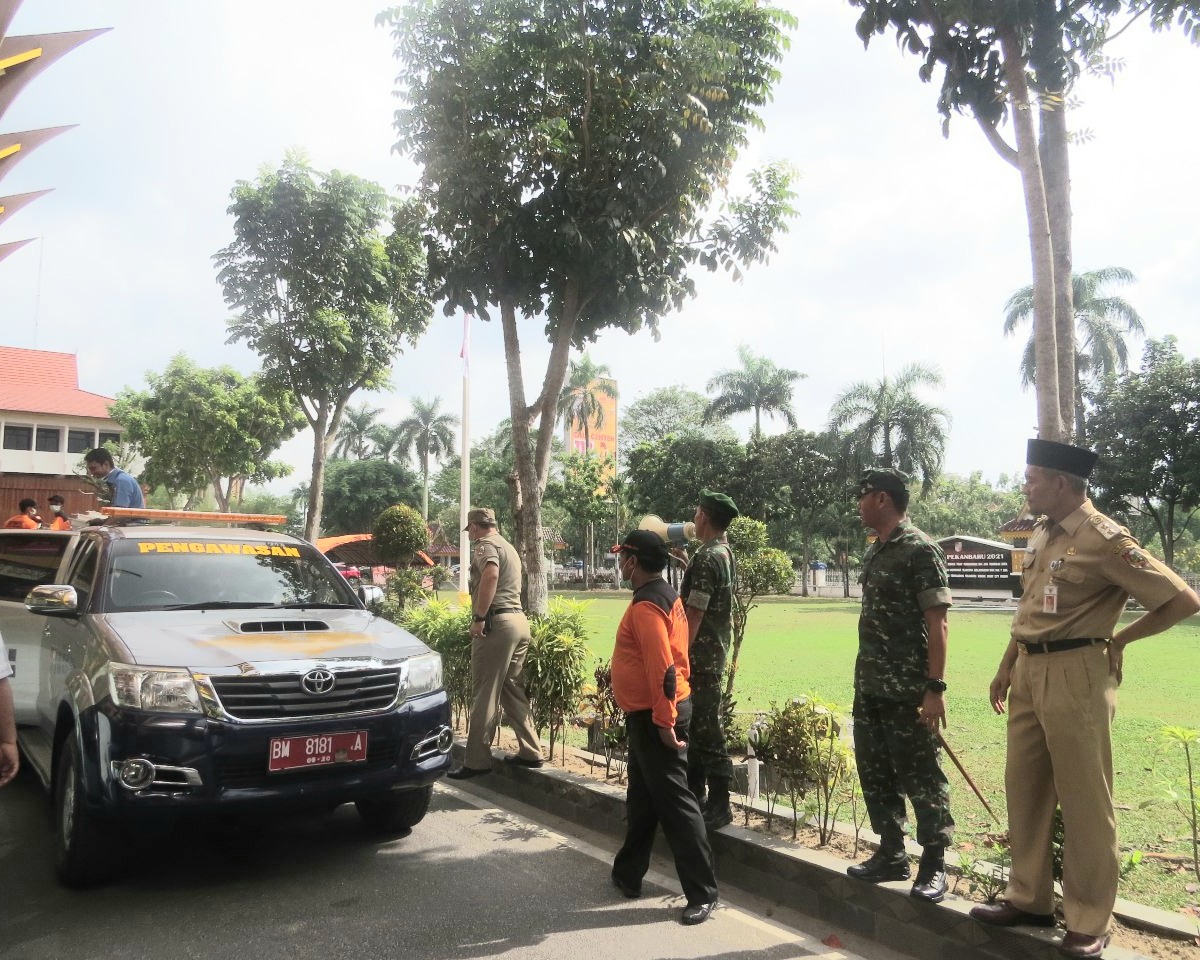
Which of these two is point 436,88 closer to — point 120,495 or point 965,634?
point 120,495

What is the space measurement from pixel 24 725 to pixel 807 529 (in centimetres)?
3900

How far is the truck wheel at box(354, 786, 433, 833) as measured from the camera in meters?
4.96

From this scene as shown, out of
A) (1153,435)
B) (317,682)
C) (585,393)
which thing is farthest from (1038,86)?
(585,393)

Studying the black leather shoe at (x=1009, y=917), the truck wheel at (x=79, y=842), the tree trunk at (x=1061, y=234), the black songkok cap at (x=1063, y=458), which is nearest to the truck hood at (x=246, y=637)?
the truck wheel at (x=79, y=842)

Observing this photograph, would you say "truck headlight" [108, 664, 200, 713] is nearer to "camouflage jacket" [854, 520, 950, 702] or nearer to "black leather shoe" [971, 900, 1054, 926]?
"camouflage jacket" [854, 520, 950, 702]

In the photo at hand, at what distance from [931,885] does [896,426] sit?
121 ft

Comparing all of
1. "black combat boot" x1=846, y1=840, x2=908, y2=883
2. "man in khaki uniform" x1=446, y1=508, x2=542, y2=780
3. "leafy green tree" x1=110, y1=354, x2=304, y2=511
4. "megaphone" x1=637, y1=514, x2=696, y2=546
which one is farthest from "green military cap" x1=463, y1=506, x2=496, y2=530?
"leafy green tree" x1=110, y1=354, x2=304, y2=511

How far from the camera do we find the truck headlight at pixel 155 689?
3.89 metres

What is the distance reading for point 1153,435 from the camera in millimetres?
30625

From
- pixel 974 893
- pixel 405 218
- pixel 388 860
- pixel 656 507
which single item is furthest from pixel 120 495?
pixel 656 507

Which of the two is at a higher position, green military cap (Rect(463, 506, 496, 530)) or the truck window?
green military cap (Rect(463, 506, 496, 530))

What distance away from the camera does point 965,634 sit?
17.6 metres

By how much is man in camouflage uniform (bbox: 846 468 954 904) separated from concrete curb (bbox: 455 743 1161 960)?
0.10 metres

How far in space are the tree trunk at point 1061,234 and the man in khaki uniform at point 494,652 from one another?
12.1 ft
